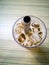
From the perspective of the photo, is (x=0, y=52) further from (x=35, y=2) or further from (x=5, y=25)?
(x=35, y=2)

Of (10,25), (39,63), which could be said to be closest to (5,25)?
(10,25)

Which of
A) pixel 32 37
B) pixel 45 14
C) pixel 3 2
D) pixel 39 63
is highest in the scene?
pixel 3 2

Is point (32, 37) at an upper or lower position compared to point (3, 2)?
lower

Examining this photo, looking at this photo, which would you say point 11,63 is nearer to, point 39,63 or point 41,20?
point 39,63

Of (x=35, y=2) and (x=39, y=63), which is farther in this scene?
(x=35, y=2)

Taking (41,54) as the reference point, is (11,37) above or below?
above
